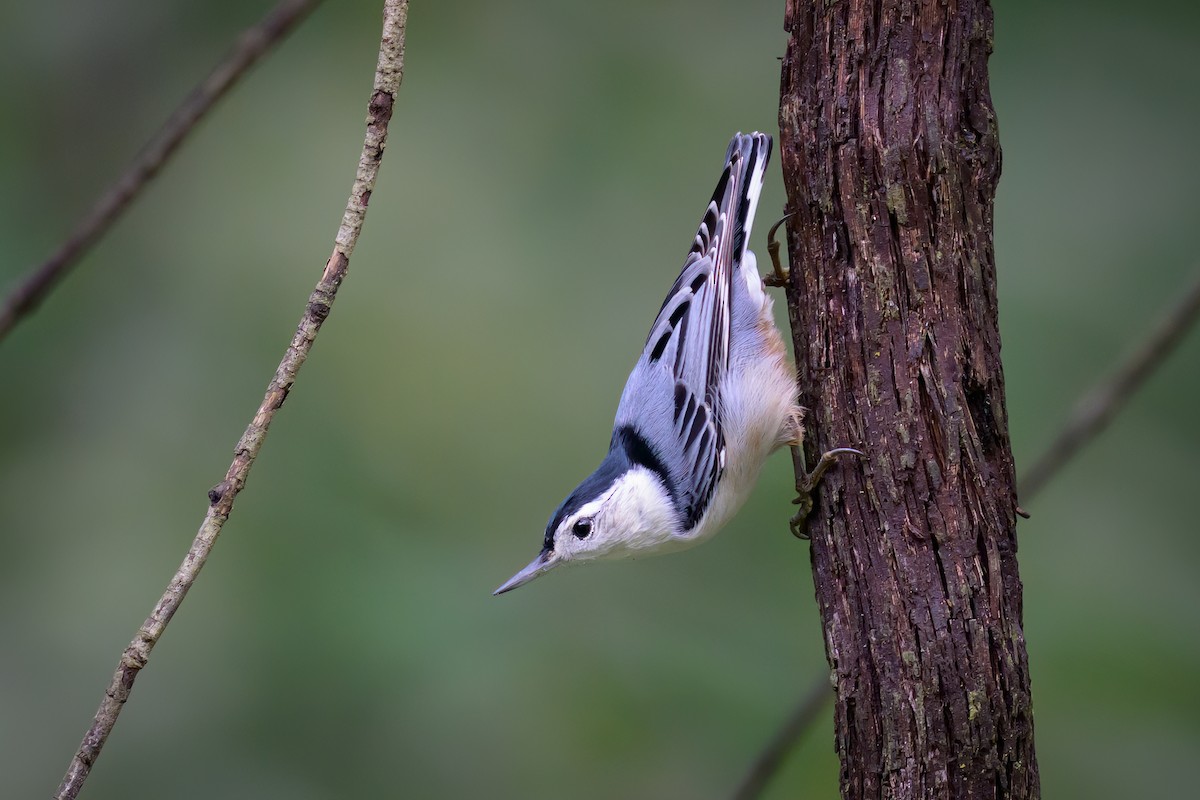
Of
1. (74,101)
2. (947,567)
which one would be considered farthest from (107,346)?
(947,567)

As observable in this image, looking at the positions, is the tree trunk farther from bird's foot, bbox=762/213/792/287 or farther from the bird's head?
the bird's head

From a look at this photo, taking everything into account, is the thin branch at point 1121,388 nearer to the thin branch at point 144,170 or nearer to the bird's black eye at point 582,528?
the bird's black eye at point 582,528

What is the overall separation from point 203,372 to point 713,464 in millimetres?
1954

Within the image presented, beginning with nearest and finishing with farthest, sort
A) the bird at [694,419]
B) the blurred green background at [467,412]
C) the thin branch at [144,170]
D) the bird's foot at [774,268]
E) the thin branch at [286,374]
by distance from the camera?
1. the thin branch at [144,170]
2. the thin branch at [286,374]
3. the bird's foot at [774,268]
4. the bird at [694,419]
5. the blurred green background at [467,412]

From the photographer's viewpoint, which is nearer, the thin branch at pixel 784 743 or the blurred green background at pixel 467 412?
the thin branch at pixel 784 743

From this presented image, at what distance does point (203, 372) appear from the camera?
3436 mm

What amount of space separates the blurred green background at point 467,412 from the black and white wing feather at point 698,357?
671mm

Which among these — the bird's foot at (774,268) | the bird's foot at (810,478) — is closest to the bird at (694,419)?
the bird's foot at (774,268)

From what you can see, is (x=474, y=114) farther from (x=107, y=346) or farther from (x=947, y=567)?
(x=947, y=567)

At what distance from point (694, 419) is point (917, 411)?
723mm

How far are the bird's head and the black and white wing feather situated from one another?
0.14ft

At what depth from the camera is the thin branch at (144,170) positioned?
91 centimetres

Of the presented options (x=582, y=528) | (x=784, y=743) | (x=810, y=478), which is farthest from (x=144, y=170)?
(x=784, y=743)

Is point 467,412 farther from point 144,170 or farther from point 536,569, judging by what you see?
point 144,170
